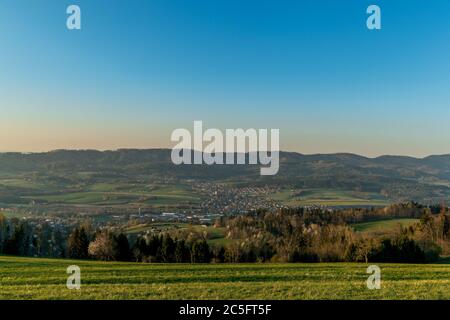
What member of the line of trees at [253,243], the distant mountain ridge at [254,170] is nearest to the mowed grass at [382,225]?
the line of trees at [253,243]

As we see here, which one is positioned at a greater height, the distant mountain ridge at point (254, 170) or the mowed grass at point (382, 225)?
the distant mountain ridge at point (254, 170)

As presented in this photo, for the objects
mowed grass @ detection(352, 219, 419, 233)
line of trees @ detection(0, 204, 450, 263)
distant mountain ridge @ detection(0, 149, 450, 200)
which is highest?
distant mountain ridge @ detection(0, 149, 450, 200)

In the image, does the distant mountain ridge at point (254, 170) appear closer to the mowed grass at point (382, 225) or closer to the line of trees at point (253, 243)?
the line of trees at point (253, 243)

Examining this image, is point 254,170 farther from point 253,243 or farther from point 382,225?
point 253,243

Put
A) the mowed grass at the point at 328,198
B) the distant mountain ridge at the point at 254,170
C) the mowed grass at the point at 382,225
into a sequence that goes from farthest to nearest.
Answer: the mowed grass at the point at 328,198, the distant mountain ridge at the point at 254,170, the mowed grass at the point at 382,225

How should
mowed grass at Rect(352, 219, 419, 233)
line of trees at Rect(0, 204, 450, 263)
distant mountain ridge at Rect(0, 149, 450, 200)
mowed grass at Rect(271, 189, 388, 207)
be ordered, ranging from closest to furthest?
1. line of trees at Rect(0, 204, 450, 263)
2. mowed grass at Rect(352, 219, 419, 233)
3. distant mountain ridge at Rect(0, 149, 450, 200)
4. mowed grass at Rect(271, 189, 388, 207)

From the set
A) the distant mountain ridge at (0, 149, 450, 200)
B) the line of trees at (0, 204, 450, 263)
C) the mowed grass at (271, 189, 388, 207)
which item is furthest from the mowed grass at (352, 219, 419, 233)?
the distant mountain ridge at (0, 149, 450, 200)

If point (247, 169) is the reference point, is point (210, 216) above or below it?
below

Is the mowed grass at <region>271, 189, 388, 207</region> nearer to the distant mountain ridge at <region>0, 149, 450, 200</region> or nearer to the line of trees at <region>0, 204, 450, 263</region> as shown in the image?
the distant mountain ridge at <region>0, 149, 450, 200</region>

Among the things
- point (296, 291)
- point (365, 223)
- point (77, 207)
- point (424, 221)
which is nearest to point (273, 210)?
point (365, 223)

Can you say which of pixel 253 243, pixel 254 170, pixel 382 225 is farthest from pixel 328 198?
pixel 253 243
